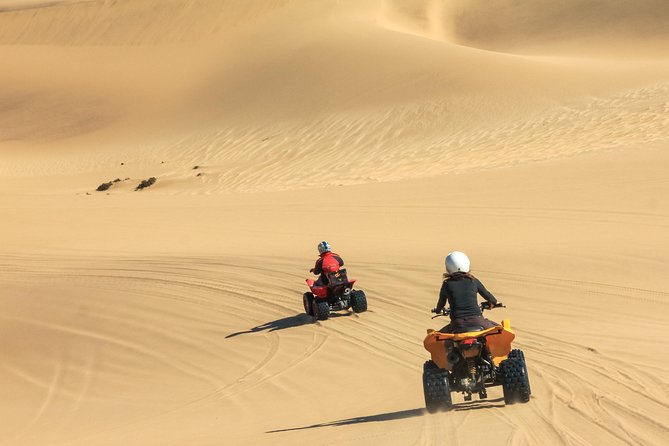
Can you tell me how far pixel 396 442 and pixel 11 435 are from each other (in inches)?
198

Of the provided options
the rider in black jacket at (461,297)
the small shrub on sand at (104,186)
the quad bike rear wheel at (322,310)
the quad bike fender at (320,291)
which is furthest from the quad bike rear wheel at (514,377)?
the small shrub on sand at (104,186)

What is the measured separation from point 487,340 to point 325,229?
1376 centimetres

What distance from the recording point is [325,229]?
21.0 metres

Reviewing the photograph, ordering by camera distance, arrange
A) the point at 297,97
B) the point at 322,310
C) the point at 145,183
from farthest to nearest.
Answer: the point at 297,97
the point at 145,183
the point at 322,310

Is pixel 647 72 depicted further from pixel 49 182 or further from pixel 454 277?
pixel 454 277

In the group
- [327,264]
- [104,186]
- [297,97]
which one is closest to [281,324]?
[327,264]

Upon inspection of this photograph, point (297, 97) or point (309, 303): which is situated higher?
point (297, 97)

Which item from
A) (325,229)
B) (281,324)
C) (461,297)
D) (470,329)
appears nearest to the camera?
(470,329)

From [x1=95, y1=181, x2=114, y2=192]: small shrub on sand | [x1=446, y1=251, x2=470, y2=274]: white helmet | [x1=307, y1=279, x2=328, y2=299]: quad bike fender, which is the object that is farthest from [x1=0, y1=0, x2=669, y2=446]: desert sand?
[x1=446, y1=251, x2=470, y2=274]: white helmet

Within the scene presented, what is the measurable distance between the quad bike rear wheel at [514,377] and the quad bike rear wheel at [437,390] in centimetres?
41

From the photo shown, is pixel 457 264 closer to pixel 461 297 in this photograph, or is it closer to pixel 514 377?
pixel 461 297

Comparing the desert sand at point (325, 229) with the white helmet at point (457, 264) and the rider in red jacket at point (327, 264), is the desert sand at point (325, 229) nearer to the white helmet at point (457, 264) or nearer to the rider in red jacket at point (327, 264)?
the rider in red jacket at point (327, 264)

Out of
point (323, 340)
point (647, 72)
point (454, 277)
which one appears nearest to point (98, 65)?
point (647, 72)

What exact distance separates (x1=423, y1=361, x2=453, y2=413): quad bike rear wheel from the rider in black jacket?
33 centimetres
